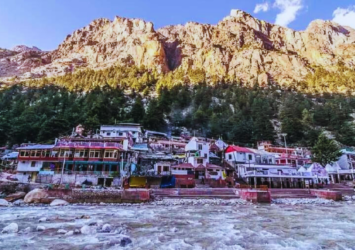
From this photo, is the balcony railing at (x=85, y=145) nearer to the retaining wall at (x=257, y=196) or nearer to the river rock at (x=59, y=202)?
the river rock at (x=59, y=202)

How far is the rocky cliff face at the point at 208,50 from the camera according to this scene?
136 meters

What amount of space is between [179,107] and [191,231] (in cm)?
7399

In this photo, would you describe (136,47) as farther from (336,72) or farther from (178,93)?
(336,72)

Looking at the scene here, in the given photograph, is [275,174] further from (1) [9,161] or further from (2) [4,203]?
(1) [9,161]

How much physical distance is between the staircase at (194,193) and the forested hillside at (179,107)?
35.3 metres

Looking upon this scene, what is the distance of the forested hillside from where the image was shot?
6562cm

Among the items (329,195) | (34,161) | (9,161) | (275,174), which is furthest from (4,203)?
(329,195)

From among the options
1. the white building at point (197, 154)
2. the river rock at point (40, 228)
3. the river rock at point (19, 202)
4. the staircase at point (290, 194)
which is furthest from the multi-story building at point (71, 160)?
the river rock at point (40, 228)

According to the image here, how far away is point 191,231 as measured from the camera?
15266mm

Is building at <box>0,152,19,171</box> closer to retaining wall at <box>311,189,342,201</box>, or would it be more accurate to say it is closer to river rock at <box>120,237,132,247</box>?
river rock at <box>120,237,132,247</box>

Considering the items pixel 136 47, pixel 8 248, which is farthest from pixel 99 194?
pixel 136 47

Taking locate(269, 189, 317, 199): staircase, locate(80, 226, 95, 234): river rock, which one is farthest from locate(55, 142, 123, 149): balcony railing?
locate(80, 226, 95, 234): river rock

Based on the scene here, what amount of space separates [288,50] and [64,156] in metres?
157

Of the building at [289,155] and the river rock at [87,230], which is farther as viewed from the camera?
the building at [289,155]
